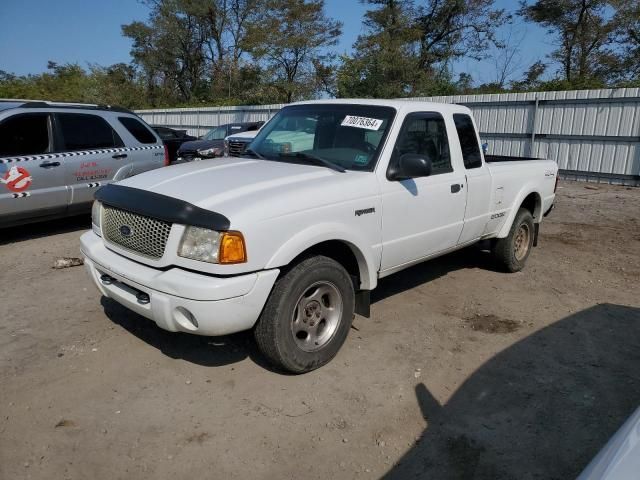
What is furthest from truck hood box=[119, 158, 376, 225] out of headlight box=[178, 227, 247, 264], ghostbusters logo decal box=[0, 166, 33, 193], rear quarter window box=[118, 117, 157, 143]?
rear quarter window box=[118, 117, 157, 143]

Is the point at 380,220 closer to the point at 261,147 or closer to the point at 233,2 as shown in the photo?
the point at 261,147

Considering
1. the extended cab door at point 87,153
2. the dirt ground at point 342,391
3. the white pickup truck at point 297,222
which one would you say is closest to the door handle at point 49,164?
the extended cab door at point 87,153

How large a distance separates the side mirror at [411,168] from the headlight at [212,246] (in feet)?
4.86

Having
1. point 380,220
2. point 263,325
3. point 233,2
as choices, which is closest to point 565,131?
point 380,220

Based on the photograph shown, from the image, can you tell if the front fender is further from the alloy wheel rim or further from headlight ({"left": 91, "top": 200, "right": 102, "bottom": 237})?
headlight ({"left": 91, "top": 200, "right": 102, "bottom": 237})

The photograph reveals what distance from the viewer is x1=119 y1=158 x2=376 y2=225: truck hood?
321 cm

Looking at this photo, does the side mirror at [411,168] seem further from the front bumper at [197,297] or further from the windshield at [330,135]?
the front bumper at [197,297]

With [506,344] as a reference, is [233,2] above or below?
above

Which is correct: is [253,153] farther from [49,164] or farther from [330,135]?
[49,164]

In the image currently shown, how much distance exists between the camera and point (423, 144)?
449 centimetres

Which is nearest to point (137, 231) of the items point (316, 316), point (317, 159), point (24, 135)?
point (316, 316)

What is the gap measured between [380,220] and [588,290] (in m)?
3.04

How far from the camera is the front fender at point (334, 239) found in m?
3.25

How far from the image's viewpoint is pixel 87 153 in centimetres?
735
